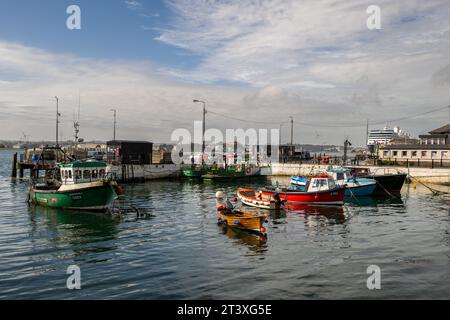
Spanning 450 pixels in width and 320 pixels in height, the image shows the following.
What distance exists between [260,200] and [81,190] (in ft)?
56.8

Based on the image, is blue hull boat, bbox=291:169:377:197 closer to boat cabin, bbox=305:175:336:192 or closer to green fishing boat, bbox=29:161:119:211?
boat cabin, bbox=305:175:336:192

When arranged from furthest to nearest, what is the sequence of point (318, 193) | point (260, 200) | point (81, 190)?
point (318, 193), point (260, 200), point (81, 190)

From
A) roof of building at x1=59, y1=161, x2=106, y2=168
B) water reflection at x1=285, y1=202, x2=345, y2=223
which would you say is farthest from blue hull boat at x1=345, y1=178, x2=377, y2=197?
roof of building at x1=59, y1=161, x2=106, y2=168

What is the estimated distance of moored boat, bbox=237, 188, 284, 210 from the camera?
38.4m

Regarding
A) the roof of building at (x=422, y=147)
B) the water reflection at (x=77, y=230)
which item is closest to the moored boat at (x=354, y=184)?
the roof of building at (x=422, y=147)

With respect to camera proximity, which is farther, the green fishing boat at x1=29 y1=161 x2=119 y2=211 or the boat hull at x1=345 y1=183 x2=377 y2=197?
the boat hull at x1=345 y1=183 x2=377 y2=197

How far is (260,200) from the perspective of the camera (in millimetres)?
39750

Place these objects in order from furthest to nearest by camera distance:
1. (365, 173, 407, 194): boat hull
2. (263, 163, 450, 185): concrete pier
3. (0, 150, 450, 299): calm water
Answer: (263, 163, 450, 185): concrete pier < (365, 173, 407, 194): boat hull < (0, 150, 450, 299): calm water

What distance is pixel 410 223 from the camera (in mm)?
32312

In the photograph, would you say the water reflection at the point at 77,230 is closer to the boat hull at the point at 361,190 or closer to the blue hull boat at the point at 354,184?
the blue hull boat at the point at 354,184

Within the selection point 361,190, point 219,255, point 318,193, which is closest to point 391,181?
point 361,190

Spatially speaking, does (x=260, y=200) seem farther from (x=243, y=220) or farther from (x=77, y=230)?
(x=77, y=230)

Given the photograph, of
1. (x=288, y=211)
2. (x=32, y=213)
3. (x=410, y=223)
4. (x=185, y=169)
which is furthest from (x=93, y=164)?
(x=185, y=169)

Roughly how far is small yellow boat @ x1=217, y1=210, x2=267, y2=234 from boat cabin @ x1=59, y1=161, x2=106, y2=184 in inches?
631
